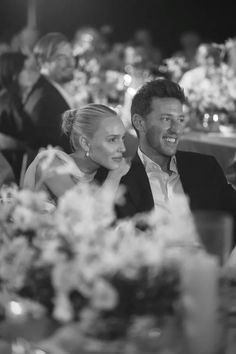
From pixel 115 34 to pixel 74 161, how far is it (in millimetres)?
12522

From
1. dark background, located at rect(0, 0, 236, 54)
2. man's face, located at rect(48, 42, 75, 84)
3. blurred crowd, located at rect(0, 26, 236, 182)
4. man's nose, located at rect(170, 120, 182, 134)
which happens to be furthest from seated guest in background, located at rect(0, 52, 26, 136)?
dark background, located at rect(0, 0, 236, 54)

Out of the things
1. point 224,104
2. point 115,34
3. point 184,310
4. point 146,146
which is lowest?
point 115,34

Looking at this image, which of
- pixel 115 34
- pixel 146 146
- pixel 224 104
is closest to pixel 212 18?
pixel 115 34

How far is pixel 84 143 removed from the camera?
3154 mm

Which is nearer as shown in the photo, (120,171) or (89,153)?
(120,171)

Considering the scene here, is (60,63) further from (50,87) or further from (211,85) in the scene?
(211,85)

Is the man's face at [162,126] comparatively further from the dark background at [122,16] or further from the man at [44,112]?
the dark background at [122,16]

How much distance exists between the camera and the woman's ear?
10.3ft

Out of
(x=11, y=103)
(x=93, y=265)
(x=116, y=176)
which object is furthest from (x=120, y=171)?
(x=11, y=103)

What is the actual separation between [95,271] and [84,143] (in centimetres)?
182

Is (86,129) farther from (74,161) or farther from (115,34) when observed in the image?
(115,34)

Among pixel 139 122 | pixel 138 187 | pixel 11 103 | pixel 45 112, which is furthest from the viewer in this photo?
pixel 11 103

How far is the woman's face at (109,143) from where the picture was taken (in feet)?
10.0

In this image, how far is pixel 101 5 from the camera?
50.1 feet
